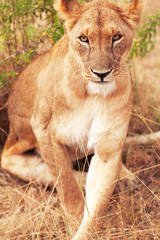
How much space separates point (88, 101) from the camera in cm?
199

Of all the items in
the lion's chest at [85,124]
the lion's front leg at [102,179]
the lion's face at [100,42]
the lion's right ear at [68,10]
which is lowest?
the lion's front leg at [102,179]

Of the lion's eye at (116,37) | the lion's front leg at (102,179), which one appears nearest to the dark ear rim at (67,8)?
the lion's eye at (116,37)

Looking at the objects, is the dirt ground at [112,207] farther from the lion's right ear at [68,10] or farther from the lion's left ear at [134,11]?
the lion's right ear at [68,10]

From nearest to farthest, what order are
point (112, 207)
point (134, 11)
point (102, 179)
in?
point (134, 11)
point (102, 179)
point (112, 207)

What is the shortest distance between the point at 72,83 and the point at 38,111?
325mm

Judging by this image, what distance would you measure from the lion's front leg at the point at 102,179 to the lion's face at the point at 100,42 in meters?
0.37

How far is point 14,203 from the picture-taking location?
2271mm

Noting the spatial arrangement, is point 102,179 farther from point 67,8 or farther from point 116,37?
point 67,8

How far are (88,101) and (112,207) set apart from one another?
0.66 metres

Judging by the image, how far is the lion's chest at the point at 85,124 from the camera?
6.49 ft

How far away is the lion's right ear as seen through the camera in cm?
190

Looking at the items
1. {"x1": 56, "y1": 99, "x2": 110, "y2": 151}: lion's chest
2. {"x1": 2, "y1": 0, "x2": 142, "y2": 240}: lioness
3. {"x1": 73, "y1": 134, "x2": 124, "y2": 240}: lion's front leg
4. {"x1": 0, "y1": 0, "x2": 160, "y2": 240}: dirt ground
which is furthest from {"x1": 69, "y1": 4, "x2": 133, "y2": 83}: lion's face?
{"x1": 0, "y1": 0, "x2": 160, "y2": 240}: dirt ground

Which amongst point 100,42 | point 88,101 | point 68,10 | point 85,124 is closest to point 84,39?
point 100,42

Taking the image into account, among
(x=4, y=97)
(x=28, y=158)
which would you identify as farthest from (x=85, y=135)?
(x=4, y=97)
